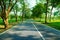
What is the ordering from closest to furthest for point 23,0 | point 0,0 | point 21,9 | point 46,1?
1. point 0,0
2. point 23,0
3. point 46,1
4. point 21,9

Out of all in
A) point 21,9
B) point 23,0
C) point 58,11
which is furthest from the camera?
point 21,9

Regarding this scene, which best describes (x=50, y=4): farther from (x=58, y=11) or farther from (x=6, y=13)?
(x=6, y=13)

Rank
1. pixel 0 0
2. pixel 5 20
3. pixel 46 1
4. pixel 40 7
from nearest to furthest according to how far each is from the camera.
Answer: pixel 0 0, pixel 5 20, pixel 46 1, pixel 40 7

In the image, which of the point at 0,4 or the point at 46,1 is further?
the point at 46,1

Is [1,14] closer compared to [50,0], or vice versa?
[1,14]

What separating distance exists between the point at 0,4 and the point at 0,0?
104cm

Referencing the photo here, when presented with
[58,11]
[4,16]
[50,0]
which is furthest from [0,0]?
[58,11]

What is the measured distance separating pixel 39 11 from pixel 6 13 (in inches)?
2289

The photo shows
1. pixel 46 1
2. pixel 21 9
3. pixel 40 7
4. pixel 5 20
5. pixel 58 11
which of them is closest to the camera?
pixel 5 20

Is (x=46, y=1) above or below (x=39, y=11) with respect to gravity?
above

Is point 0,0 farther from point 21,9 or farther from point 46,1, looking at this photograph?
point 21,9

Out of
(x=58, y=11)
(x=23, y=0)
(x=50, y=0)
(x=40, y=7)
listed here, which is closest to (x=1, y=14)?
(x=23, y=0)

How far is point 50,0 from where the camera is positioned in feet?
204

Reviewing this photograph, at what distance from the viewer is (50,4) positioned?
6253 cm
